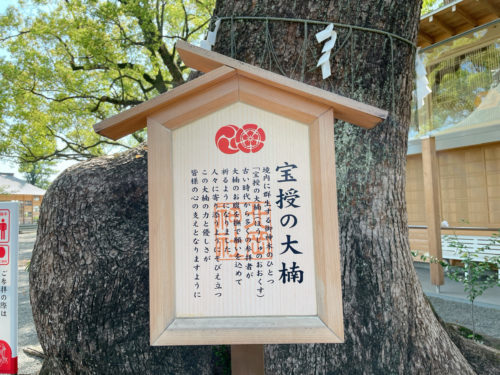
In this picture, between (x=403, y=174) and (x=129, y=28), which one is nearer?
(x=403, y=174)

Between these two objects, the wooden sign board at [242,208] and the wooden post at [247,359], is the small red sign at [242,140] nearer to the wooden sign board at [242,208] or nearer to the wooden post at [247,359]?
the wooden sign board at [242,208]

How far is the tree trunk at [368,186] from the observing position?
2057 mm

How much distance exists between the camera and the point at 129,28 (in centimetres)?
872

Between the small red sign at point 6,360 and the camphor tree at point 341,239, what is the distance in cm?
21

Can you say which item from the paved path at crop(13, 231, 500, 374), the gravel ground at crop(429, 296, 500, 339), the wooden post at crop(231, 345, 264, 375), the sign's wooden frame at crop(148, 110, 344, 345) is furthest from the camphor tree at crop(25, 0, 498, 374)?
the gravel ground at crop(429, 296, 500, 339)

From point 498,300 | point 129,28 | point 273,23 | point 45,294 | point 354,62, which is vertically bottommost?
point 498,300

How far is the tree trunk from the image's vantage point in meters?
2.06

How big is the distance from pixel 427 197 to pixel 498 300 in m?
2.10

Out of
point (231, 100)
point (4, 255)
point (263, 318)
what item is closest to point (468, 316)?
point (263, 318)

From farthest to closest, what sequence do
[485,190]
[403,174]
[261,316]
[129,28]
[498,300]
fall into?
[129,28] → [485,190] → [498,300] → [403,174] → [261,316]

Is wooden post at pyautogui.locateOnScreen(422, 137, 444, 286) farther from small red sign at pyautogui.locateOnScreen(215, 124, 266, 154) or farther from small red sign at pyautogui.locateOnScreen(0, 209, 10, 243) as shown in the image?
small red sign at pyautogui.locateOnScreen(0, 209, 10, 243)

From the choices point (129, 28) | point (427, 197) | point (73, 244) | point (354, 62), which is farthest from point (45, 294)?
point (129, 28)

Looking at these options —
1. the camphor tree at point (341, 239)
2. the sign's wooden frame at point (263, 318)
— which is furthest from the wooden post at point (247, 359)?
the camphor tree at point (341, 239)

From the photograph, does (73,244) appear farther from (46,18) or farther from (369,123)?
(46,18)
